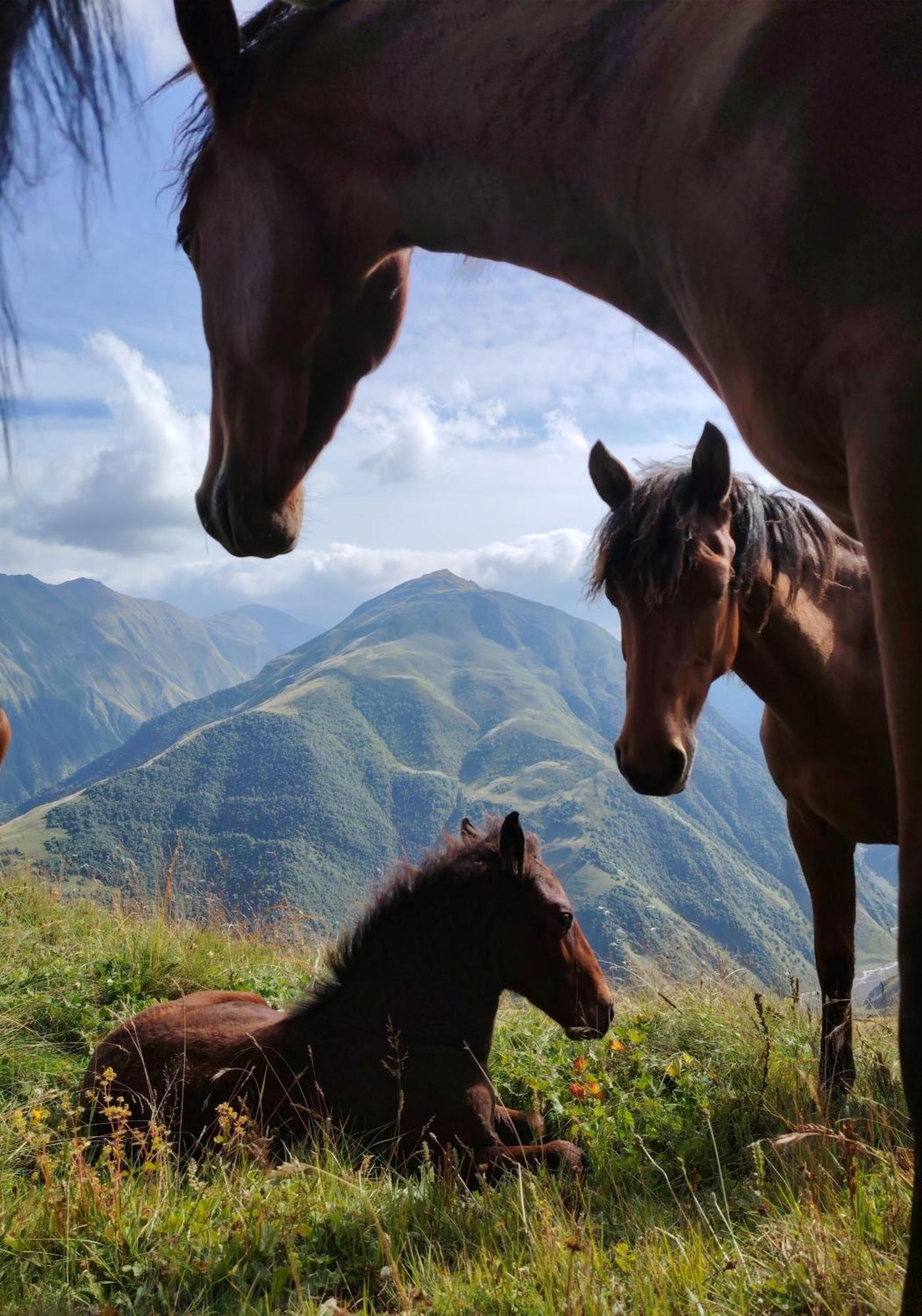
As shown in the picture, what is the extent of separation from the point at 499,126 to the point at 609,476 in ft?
8.93

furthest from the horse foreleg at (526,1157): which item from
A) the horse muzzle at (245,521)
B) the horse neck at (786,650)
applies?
the horse muzzle at (245,521)

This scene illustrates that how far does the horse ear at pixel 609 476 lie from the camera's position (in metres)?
3.92

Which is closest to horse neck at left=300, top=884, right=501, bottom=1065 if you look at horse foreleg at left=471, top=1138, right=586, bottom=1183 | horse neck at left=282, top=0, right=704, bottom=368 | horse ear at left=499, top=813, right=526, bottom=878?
horse ear at left=499, top=813, right=526, bottom=878

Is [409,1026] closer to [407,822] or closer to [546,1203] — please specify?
[546,1203]

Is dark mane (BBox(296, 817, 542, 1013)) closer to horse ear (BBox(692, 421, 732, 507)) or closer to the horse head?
the horse head

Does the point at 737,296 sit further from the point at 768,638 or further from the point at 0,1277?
the point at 768,638

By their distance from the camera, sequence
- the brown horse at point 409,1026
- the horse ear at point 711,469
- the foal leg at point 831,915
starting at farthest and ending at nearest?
the foal leg at point 831,915, the brown horse at point 409,1026, the horse ear at point 711,469

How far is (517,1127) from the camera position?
4.07 meters

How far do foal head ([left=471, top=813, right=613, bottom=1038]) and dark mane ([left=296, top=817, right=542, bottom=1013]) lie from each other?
0.08m

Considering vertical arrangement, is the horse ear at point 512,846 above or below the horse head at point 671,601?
below

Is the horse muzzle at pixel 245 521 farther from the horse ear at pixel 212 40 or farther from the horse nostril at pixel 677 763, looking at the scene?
the horse nostril at pixel 677 763

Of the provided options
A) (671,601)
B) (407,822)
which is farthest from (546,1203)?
(407,822)

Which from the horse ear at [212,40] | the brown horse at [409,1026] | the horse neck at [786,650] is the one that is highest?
the horse ear at [212,40]

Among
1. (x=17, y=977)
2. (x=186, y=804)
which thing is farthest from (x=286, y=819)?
(x=17, y=977)
